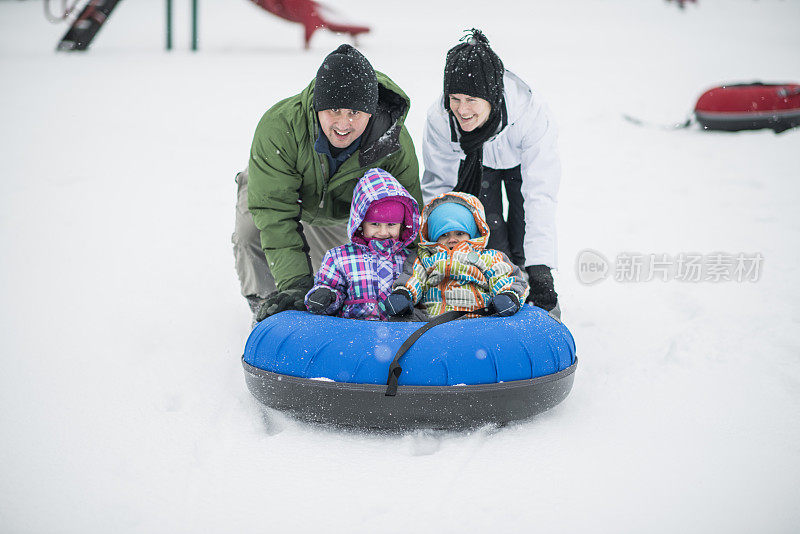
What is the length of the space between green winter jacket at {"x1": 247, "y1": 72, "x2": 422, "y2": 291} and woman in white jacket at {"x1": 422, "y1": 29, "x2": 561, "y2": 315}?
0.83ft

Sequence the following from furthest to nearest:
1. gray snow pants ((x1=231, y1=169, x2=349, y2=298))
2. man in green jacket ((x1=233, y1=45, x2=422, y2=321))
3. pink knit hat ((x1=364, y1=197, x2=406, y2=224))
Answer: gray snow pants ((x1=231, y1=169, x2=349, y2=298)) → pink knit hat ((x1=364, y1=197, x2=406, y2=224)) → man in green jacket ((x1=233, y1=45, x2=422, y2=321))

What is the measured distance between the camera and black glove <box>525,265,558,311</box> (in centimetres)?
284

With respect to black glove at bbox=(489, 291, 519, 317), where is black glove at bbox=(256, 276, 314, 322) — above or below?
below

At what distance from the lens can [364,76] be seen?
263 cm

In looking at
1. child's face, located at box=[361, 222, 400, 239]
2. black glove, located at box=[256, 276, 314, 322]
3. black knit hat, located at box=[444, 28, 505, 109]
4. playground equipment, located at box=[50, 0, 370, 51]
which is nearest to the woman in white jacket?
black knit hat, located at box=[444, 28, 505, 109]

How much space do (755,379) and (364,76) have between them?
1.97 meters

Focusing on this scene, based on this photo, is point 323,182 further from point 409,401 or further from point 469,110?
point 409,401

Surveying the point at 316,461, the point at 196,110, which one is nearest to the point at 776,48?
the point at 196,110

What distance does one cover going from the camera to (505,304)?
254 cm

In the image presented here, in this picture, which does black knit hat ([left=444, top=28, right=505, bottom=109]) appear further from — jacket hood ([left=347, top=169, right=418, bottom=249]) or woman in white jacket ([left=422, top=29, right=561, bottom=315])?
jacket hood ([left=347, top=169, right=418, bottom=249])

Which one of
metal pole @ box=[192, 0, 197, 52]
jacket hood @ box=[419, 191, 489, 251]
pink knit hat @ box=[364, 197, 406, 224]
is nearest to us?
pink knit hat @ box=[364, 197, 406, 224]

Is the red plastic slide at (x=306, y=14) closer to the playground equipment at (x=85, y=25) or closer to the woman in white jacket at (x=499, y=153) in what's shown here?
the playground equipment at (x=85, y=25)

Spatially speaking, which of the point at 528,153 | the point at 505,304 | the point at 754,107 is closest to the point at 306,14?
the point at 754,107

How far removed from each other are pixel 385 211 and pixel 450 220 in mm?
267
